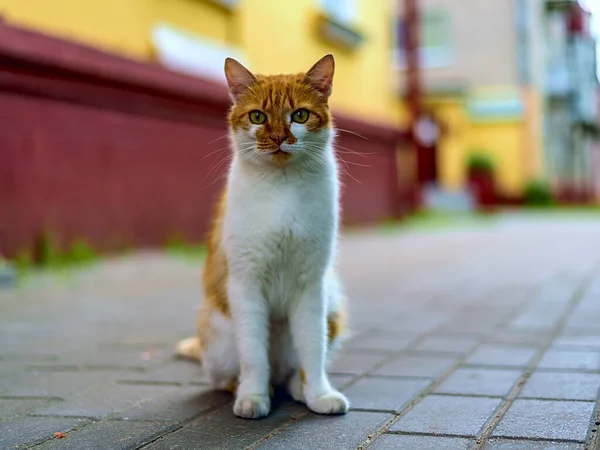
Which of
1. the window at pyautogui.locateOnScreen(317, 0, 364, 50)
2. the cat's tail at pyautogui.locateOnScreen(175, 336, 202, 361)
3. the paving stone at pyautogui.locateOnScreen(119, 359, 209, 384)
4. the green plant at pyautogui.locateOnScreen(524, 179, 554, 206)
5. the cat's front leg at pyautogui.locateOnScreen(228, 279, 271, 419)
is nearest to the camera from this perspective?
the cat's front leg at pyautogui.locateOnScreen(228, 279, 271, 419)

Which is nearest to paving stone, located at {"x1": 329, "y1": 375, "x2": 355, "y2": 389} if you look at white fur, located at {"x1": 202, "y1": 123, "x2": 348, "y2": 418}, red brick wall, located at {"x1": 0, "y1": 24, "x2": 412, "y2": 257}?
white fur, located at {"x1": 202, "y1": 123, "x2": 348, "y2": 418}

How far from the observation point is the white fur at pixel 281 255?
2.48m

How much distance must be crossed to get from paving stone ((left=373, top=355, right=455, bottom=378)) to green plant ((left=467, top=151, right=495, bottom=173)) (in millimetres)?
16471

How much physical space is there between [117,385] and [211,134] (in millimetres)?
5144

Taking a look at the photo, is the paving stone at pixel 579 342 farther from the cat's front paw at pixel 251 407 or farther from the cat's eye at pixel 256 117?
the cat's eye at pixel 256 117

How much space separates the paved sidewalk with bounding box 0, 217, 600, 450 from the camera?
2222mm

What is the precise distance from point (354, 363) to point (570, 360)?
795 millimetres

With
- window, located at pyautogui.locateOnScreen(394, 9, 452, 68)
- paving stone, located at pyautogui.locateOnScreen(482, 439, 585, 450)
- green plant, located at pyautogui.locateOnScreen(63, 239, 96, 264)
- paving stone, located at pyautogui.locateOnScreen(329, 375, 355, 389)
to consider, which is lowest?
paving stone, located at pyautogui.locateOnScreen(329, 375, 355, 389)

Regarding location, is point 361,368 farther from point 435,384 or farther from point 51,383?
point 51,383

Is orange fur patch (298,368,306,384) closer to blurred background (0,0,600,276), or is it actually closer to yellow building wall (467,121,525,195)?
blurred background (0,0,600,276)

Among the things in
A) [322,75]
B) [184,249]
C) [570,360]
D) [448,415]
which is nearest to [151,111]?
[184,249]

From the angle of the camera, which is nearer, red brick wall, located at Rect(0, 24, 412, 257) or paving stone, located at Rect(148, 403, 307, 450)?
paving stone, located at Rect(148, 403, 307, 450)

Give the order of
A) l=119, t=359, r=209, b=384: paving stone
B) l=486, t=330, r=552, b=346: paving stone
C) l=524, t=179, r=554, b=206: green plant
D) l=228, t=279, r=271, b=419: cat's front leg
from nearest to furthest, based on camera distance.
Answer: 1. l=228, t=279, r=271, b=419: cat's front leg
2. l=119, t=359, r=209, b=384: paving stone
3. l=486, t=330, r=552, b=346: paving stone
4. l=524, t=179, r=554, b=206: green plant

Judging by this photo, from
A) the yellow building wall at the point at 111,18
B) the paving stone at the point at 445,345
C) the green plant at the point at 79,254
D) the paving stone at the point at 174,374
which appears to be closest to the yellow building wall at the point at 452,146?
the yellow building wall at the point at 111,18
